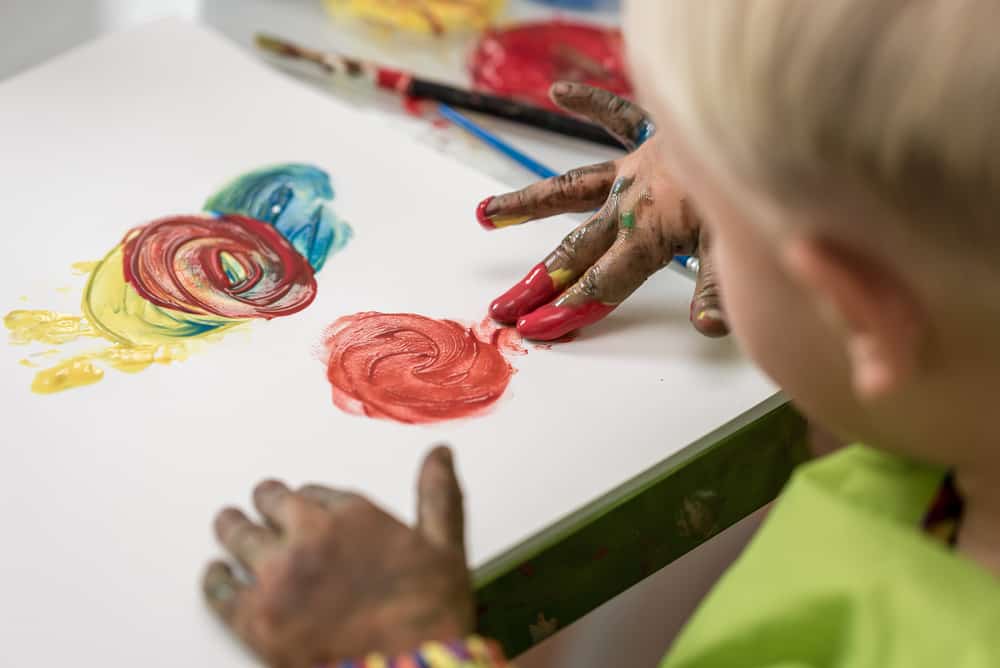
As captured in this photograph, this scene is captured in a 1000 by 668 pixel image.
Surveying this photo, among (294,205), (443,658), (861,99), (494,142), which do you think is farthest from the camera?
(494,142)

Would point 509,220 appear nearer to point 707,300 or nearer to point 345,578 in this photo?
point 707,300

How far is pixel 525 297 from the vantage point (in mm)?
785

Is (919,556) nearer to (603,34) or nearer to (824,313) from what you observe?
(824,313)

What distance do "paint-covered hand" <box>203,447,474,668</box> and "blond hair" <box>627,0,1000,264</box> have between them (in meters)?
0.24

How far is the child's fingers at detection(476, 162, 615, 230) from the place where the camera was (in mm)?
806

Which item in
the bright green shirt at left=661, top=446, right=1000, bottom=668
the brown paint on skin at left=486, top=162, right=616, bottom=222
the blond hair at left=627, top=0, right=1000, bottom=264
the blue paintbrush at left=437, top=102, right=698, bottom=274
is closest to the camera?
the blond hair at left=627, top=0, right=1000, bottom=264

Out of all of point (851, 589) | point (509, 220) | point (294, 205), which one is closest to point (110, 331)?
point (294, 205)

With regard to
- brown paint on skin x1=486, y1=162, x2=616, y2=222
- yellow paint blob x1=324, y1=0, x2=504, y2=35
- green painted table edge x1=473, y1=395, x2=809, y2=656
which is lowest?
green painted table edge x1=473, y1=395, x2=809, y2=656

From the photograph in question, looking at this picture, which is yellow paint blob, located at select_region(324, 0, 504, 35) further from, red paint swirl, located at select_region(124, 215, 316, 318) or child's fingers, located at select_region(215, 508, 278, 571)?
child's fingers, located at select_region(215, 508, 278, 571)

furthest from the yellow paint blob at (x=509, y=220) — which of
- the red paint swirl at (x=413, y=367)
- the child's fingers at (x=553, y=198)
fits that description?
the red paint swirl at (x=413, y=367)

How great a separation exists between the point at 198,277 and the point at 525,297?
0.81ft

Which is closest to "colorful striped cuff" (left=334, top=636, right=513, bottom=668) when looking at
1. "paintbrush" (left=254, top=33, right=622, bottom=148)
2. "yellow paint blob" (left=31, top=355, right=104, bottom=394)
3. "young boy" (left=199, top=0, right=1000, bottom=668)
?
"young boy" (left=199, top=0, right=1000, bottom=668)

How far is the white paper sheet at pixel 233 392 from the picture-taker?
1.93 feet

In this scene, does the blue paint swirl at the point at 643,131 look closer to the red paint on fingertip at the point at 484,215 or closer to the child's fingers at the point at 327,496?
the red paint on fingertip at the point at 484,215
